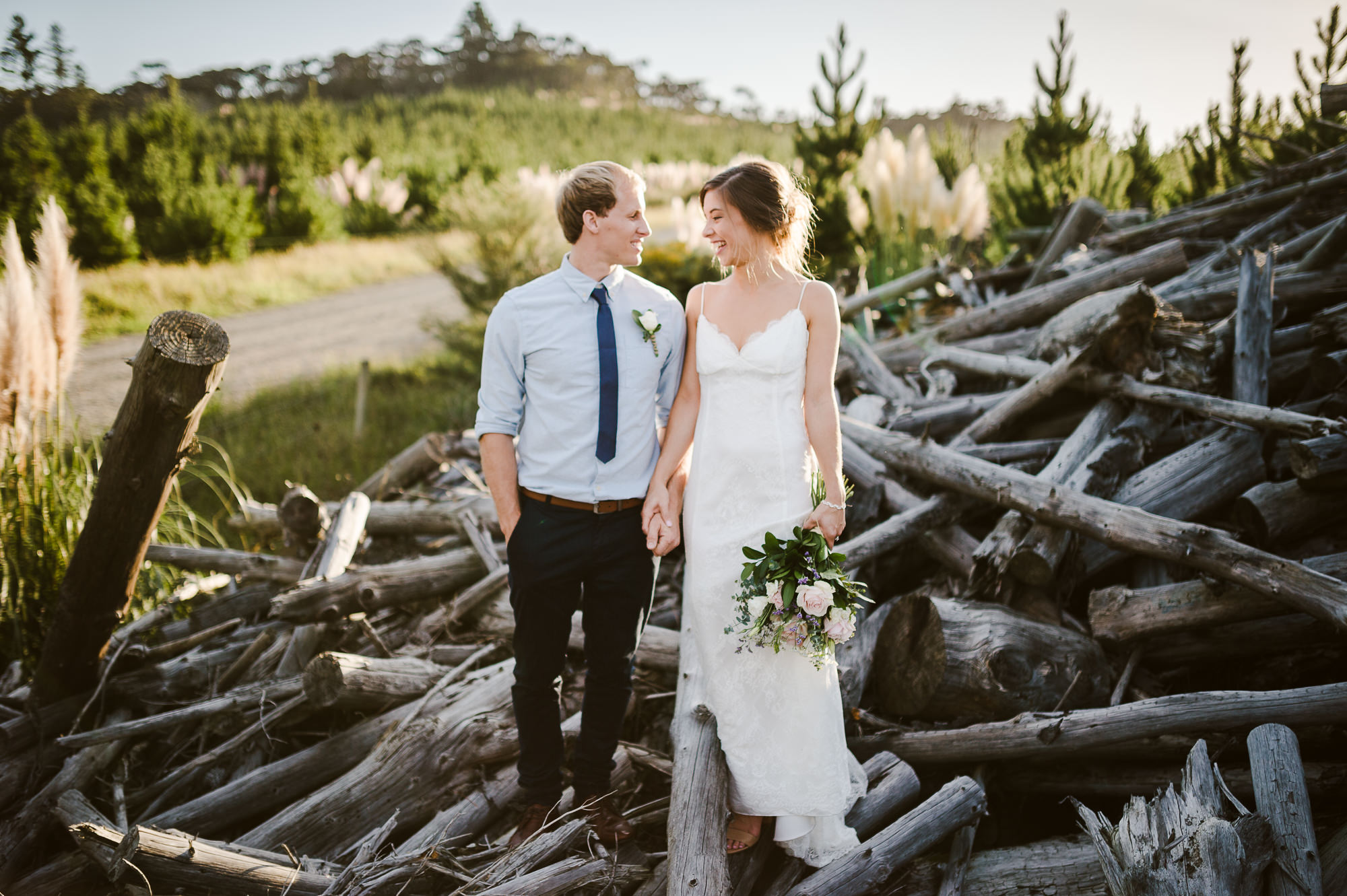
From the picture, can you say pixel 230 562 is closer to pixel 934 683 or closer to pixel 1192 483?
pixel 934 683

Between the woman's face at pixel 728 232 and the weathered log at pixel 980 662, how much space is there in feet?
6.05

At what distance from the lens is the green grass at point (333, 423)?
7.76 meters

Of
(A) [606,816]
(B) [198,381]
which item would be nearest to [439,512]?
(B) [198,381]

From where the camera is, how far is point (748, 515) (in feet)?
10.1

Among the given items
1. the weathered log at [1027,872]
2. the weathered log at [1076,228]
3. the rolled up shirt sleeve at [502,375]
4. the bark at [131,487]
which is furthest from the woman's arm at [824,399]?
the weathered log at [1076,228]

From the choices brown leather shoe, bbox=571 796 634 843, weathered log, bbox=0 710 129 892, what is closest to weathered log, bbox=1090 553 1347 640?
brown leather shoe, bbox=571 796 634 843

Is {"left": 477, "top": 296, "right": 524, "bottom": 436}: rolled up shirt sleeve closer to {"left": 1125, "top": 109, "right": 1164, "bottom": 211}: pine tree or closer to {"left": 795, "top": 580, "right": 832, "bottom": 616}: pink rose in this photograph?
{"left": 795, "top": 580, "right": 832, "bottom": 616}: pink rose

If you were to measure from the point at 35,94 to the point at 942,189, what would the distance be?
54.1 feet

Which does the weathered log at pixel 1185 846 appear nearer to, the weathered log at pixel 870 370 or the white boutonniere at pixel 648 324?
the white boutonniere at pixel 648 324

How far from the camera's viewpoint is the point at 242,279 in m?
15.3

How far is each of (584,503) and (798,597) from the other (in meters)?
0.90

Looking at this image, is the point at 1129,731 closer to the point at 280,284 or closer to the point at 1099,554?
the point at 1099,554

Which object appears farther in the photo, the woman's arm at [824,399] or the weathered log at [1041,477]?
the weathered log at [1041,477]

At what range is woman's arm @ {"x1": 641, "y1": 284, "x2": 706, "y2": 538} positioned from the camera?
312cm
